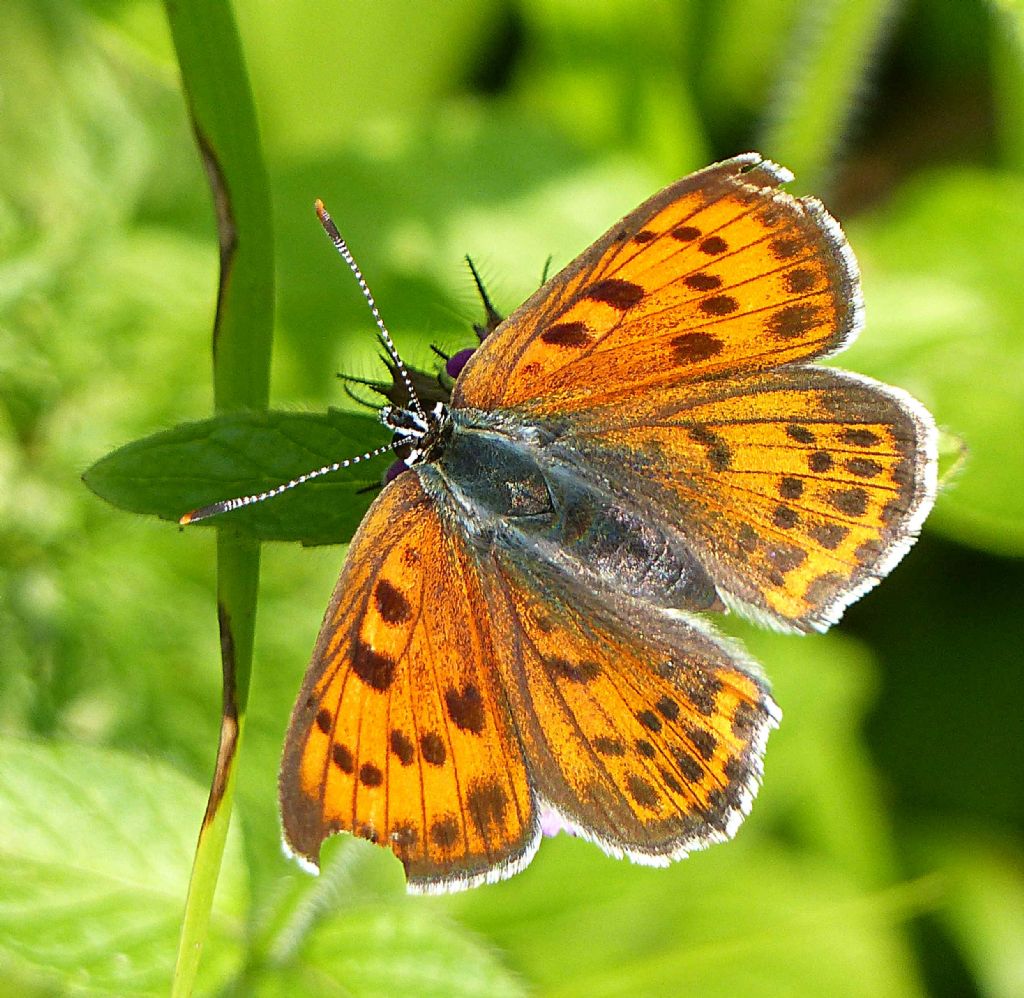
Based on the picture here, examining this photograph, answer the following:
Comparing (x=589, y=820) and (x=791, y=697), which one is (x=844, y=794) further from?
(x=589, y=820)

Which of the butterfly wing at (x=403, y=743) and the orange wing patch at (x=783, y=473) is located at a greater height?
the orange wing patch at (x=783, y=473)

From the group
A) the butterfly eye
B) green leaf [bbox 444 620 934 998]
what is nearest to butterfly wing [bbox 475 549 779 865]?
the butterfly eye

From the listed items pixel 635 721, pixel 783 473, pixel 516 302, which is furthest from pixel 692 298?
pixel 516 302

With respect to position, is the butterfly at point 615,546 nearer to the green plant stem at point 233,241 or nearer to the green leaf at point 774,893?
the green plant stem at point 233,241

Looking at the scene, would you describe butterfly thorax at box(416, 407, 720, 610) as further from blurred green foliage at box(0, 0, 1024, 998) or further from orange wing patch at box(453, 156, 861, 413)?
blurred green foliage at box(0, 0, 1024, 998)

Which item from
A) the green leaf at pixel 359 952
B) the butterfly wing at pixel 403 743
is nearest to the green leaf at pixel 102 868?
the green leaf at pixel 359 952

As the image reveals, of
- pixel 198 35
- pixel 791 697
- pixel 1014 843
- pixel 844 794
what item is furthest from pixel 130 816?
pixel 1014 843
